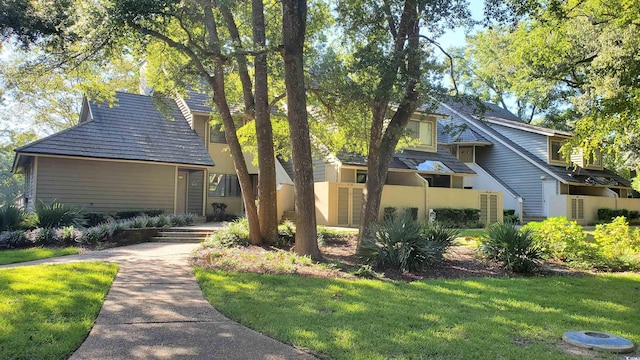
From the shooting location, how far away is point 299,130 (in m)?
10.2

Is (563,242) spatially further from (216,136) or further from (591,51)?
(216,136)

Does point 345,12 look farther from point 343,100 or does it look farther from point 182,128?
point 182,128

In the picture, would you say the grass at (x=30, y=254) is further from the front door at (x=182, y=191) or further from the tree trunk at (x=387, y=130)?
the front door at (x=182, y=191)

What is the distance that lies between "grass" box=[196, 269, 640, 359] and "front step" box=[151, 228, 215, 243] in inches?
250

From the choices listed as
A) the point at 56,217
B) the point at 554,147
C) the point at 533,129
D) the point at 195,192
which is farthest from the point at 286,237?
the point at 554,147

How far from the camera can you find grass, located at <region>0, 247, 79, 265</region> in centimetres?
1012

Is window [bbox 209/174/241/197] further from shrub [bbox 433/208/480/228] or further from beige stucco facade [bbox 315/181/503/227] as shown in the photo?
shrub [bbox 433/208/480/228]

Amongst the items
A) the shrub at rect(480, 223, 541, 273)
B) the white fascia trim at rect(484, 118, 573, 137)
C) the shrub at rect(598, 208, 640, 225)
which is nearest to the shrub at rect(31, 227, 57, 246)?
the shrub at rect(480, 223, 541, 273)

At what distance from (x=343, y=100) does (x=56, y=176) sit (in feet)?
39.1

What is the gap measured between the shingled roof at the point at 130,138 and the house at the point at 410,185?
18.1 feet

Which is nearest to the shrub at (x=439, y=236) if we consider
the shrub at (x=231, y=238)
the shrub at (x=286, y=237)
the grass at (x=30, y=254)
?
the shrub at (x=286, y=237)

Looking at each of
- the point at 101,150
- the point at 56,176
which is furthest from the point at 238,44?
the point at 56,176

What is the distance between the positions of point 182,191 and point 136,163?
126 inches

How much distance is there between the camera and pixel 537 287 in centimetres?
→ 802
